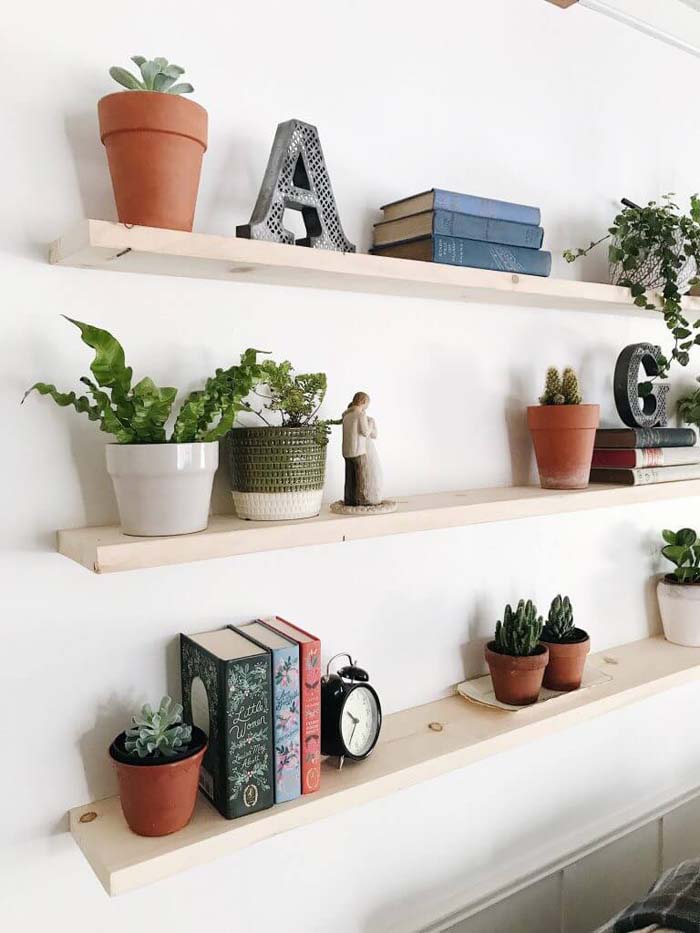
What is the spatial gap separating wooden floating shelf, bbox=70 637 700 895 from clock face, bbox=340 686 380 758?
0.10 feet

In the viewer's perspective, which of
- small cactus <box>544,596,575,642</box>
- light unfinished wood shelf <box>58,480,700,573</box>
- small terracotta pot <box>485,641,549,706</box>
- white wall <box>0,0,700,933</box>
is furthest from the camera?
small cactus <box>544,596,575,642</box>

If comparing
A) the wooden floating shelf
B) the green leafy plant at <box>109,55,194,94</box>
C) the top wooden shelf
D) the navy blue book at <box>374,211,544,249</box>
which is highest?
the green leafy plant at <box>109,55,194,94</box>

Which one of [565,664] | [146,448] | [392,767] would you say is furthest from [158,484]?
[565,664]

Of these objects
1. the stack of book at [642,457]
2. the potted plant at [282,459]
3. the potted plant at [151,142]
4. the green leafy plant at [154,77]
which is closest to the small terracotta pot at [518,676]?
the stack of book at [642,457]

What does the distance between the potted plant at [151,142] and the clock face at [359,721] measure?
641mm

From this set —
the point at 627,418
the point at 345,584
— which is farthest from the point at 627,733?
the point at 345,584

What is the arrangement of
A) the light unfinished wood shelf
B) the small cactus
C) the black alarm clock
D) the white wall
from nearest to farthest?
the light unfinished wood shelf
the white wall
the black alarm clock
the small cactus

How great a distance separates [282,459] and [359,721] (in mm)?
381

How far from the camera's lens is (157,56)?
97cm

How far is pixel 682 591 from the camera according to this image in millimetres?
1540

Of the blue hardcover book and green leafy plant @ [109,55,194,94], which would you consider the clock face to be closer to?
the blue hardcover book

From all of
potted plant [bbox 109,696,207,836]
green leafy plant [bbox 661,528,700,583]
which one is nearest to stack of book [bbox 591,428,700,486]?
green leafy plant [bbox 661,528,700,583]

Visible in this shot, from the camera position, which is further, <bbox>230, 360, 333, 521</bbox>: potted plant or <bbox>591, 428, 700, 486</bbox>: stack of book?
<bbox>591, 428, 700, 486</bbox>: stack of book

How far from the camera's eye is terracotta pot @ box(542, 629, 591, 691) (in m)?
1.27
